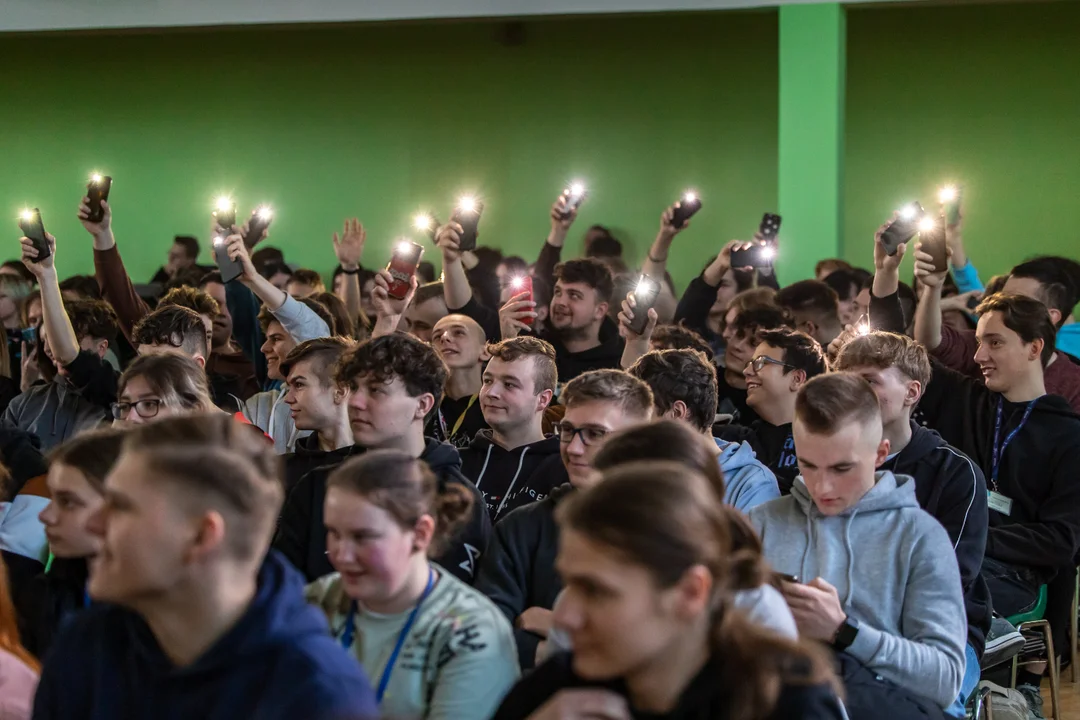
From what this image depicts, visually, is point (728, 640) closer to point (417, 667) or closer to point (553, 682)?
point (553, 682)

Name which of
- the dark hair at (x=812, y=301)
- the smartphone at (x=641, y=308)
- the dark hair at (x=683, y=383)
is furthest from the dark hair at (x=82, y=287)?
the dark hair at (x=683, y=383)

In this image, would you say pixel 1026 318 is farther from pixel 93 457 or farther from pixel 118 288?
pixel 118 288

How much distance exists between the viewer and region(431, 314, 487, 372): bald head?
13.9 ft

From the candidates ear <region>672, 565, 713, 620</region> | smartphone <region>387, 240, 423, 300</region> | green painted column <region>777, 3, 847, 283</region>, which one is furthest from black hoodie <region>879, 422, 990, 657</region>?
green painted column <region>777, 3, 847, 283</region>

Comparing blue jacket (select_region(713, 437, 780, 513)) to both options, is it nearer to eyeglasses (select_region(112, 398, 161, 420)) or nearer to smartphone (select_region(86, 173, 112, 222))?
eyeglasses (select_region(112, 398, 161, 420))

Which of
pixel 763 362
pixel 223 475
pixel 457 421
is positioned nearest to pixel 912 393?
pixel 763 362

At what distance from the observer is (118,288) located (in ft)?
16.1

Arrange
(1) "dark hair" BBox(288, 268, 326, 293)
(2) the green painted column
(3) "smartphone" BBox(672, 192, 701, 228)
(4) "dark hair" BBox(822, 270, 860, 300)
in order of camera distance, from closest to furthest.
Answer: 1. (4) "dark hair" BBox(822, 270, 860, 300)
2. (3) "smartphone" BBox(672, 192, 701, 228)
3. (2) the green painted column
4. (1) "dark hair" BBox(288, 268, 326, 293)

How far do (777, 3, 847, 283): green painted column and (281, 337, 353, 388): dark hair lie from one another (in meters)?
3.16

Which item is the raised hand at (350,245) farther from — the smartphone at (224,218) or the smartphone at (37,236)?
the smartphone at (37,236)

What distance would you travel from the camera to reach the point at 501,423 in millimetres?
3449

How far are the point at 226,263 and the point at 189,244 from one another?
3476mm

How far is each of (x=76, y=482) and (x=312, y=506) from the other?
24.8 inches

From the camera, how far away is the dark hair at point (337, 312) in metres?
4.68
